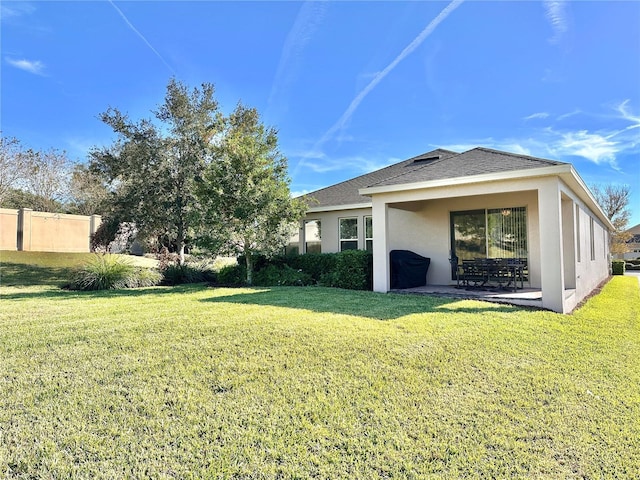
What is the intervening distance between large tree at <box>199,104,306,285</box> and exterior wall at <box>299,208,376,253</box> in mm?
2492

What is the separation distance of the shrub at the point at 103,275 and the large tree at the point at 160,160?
9.05 ft

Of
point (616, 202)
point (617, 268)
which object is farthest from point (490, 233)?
point (616, 202)

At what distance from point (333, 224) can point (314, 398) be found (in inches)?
435

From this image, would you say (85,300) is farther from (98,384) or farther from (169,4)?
(169,4)

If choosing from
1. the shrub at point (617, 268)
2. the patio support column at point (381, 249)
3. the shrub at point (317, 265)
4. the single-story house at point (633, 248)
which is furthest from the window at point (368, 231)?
the single-story house at point (633, 248)


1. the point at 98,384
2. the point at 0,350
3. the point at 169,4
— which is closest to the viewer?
the point at 98,384

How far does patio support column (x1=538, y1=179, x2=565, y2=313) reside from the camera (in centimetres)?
728

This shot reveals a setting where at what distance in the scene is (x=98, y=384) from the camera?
11.4ft

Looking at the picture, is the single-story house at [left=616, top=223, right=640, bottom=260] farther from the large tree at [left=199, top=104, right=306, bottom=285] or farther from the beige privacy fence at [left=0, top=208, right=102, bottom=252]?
the beige privacy fence at [left=0, top=208, right=102, bottom=252]

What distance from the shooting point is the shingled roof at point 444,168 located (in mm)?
8195

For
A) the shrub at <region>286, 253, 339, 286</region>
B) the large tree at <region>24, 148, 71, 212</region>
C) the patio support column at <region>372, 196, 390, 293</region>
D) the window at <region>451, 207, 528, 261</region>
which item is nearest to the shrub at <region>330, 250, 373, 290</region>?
the shrub at <region>286, 253, 339, 286</region>

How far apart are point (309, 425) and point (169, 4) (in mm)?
11435

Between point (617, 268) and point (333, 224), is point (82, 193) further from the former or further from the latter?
point (617, 268)

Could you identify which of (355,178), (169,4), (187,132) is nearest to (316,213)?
(355,178)
